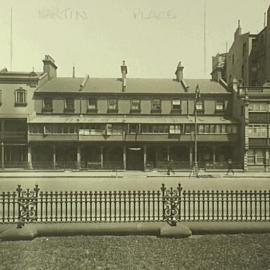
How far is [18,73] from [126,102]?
13.7 meters

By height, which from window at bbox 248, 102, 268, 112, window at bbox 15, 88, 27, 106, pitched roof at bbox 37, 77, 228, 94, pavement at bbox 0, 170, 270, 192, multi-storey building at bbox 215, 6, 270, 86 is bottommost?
pavement at bbox 0, 170, 270, 192

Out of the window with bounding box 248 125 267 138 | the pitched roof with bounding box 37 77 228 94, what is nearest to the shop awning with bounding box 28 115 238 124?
the window with bounding box 248 125 267 138

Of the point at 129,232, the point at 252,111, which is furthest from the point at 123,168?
the point at 129,232

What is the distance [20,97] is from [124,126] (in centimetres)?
1364

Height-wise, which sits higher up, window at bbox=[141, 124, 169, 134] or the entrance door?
window at bbox=[141, 124, 169, 134]

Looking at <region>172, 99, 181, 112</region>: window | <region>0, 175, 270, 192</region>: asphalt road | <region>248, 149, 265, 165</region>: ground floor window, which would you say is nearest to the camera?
<region>0, 175, 270, 192</region>: asphalt road

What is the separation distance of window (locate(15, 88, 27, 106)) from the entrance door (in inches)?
563

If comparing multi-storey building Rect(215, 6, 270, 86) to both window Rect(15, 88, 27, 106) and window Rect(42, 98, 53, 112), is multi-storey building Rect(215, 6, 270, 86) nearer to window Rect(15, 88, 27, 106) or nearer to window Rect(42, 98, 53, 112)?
window Rect(42, 98, 53, 112)

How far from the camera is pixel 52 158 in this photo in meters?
42.3

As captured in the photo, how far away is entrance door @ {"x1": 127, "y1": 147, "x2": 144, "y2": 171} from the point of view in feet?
139

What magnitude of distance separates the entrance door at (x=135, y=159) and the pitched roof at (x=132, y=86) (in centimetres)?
756

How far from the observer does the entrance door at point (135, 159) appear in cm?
4241

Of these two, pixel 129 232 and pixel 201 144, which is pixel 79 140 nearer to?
pixel 201 144

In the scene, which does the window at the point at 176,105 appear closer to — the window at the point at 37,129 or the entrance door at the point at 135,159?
the entrance door at the point at 135,159
